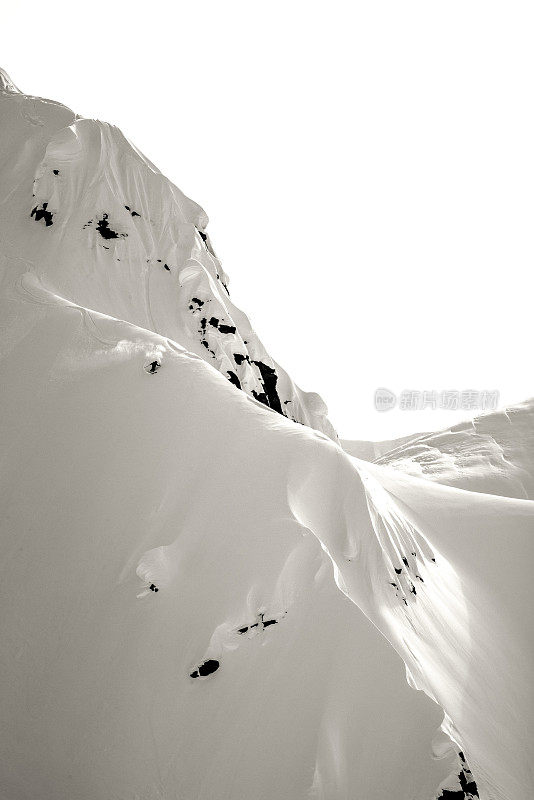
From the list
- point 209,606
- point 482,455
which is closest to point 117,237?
point 209,606

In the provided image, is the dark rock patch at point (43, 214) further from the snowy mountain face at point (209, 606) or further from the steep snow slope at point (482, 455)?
the steep snow slope at point (482, 455)

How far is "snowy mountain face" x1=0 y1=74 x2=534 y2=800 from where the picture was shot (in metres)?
7.87

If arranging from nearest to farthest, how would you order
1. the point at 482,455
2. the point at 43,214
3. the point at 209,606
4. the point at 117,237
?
the point at 209,606
the point at 43,214
the point at 117,237
the point at 482,455

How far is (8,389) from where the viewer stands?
12375 mm

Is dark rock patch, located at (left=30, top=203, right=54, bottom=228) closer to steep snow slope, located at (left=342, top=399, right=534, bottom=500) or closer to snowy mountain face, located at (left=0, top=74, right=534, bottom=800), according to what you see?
snowy mountain face, located at (left=0, top=74, right=534, bottom=800)

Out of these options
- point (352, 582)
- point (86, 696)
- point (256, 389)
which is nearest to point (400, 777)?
point (352, 582)

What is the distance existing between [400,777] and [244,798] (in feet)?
6.32

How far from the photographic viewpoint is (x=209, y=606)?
345 inches

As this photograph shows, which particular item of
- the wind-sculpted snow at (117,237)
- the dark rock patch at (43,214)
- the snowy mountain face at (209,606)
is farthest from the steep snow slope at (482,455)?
the dark rock patch at (43,214)

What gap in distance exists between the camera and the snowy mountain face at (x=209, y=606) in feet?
25.8

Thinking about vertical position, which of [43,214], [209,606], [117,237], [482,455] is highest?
[43,214]

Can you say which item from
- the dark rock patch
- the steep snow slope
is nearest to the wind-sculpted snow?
the dark rock patch

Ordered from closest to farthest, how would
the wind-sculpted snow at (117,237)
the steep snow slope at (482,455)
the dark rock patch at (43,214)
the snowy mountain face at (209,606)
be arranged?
the snowy mountain face at (209,606), the wind-sculpted snow at (117,237), the dark rock patch at (43,214), the steep snow slope at (482,455)

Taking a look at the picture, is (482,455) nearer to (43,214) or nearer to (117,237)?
(117,237)
